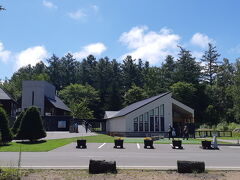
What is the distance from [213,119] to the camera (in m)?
68.3

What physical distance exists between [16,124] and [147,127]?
738 inches

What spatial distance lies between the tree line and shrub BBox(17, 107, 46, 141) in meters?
40.0

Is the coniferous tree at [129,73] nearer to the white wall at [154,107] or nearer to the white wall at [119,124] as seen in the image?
the white wall at [119,124]

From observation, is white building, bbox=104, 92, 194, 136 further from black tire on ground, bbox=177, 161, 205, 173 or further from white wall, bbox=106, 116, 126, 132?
black tire on ground, bbox=177, 161, 205, 173

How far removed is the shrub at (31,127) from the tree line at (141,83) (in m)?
40.0

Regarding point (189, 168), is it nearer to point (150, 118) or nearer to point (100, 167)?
point (100, 167)

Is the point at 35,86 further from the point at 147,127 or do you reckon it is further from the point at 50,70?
the point at 50,70

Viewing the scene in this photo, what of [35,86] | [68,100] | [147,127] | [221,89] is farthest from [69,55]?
[147,127]

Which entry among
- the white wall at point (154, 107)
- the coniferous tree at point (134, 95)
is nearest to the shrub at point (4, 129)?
the white wall at point (154, 107)

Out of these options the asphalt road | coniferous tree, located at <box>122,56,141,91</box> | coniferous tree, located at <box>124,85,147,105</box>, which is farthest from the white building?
coniferous tree, located at <box>122,56,141,91</box>

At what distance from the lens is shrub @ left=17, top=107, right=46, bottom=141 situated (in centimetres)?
2588

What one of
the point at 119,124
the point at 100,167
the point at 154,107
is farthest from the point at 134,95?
the point at 100,167

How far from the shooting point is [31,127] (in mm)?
26281

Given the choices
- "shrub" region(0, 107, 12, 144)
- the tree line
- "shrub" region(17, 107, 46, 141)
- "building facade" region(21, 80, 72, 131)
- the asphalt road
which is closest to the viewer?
the asphalt road
